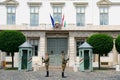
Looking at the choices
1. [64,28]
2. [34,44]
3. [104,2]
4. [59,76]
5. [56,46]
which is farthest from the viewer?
[56,46]

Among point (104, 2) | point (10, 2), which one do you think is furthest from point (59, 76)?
point (10, 2)

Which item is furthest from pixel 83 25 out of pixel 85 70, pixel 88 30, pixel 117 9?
pixel 85 70

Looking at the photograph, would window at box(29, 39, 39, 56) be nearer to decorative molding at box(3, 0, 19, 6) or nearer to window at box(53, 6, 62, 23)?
window at box(53, 6, 62, 23)

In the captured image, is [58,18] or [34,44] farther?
[58,18]

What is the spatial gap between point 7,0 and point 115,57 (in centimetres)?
1459

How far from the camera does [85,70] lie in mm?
32062

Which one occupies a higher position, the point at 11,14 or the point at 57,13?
the point at 57,13

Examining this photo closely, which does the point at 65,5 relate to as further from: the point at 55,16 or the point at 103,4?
the point at 103,4

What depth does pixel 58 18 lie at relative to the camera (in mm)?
42062

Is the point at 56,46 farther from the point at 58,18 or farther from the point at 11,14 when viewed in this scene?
the point at 11,14

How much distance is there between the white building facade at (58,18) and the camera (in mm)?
41031

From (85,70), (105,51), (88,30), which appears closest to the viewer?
(85,70)

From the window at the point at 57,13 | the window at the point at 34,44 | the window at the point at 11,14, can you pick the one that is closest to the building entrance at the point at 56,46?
the window at the point at 34,44

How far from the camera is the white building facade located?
4103 cm
